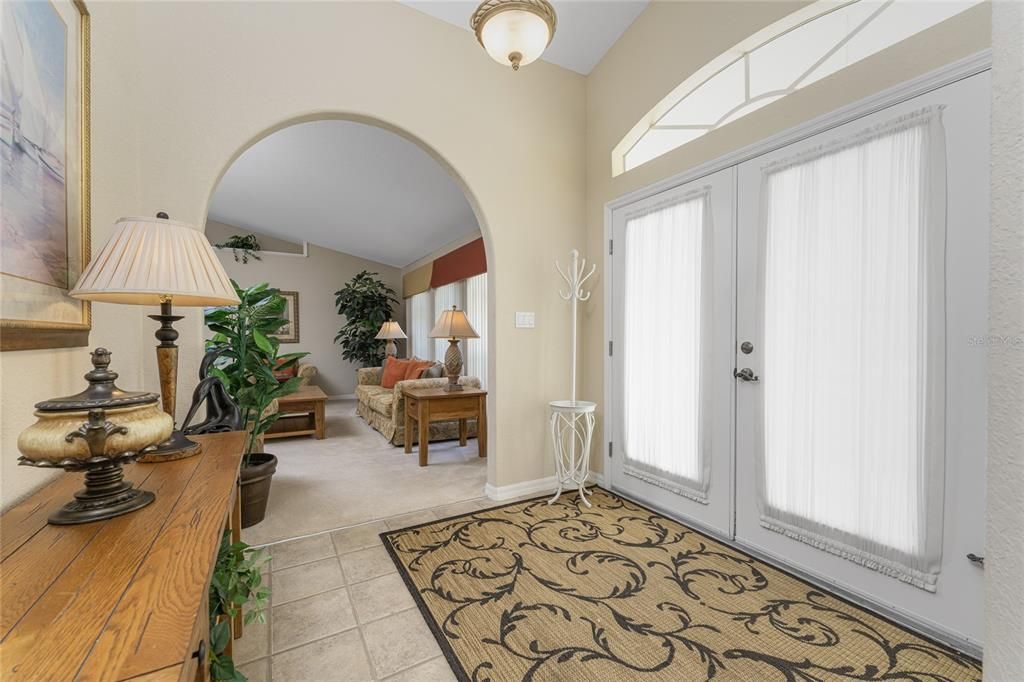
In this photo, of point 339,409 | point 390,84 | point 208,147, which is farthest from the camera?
point 339,409

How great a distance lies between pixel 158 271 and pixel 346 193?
4.77 m

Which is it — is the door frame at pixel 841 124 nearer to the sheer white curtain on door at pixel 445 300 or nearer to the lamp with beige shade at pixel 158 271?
the lamp with beige shade at pixel 158 271

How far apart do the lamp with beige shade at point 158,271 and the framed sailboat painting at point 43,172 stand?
0.09m

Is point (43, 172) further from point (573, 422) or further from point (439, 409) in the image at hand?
point (439, 409)

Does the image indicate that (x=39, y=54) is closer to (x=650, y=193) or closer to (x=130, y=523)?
(x=130, y=523)

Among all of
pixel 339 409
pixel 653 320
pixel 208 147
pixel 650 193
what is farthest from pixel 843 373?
pixel 339 409

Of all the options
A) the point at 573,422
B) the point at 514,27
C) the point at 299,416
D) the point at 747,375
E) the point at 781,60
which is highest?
the point at 781,60

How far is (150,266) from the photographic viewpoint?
3.86ft

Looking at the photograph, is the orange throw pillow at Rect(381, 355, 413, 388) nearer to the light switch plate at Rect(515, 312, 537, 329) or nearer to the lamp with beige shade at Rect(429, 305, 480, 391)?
the lamp with beige shade at Rect(429, 305, 480, 391)

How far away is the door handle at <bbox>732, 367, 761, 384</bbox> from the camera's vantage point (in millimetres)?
A: 2213

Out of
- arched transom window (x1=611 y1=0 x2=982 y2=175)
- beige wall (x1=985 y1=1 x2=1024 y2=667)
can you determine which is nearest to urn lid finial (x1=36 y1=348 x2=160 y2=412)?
beige wall (x1=985 y1=1 x2=1024 y2=667)

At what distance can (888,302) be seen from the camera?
175cm

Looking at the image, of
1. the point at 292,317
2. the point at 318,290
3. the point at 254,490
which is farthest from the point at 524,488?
the point at 318,290

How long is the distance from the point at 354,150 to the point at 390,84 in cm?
192
